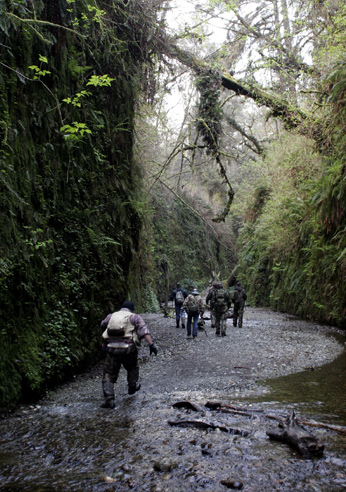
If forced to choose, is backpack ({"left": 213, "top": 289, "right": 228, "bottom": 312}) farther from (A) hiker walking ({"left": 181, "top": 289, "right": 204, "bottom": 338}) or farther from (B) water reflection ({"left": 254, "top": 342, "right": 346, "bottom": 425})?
(B) water reflection ({"left": 254, "top": 342, "right": 346, "bottom": 425})

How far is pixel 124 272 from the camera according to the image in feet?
33.7

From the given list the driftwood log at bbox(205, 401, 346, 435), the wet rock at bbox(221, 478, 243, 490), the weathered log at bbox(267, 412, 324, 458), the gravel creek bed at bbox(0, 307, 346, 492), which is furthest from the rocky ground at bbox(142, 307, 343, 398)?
the wet rock at bbox(221, 478, 243, 490)

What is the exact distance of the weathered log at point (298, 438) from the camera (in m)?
3.37

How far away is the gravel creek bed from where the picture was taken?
3117 millimetres

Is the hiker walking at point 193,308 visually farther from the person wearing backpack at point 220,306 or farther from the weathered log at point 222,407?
the weathered log at point 222,407

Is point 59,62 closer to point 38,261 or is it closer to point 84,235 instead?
point 84,235

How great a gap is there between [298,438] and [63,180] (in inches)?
251

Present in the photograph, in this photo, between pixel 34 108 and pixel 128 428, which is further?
pixel 34 108

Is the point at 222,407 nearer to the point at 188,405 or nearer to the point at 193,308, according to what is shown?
the point at 188,405

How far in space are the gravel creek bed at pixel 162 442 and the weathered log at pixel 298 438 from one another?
2.6 inches

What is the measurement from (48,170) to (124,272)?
4030mm

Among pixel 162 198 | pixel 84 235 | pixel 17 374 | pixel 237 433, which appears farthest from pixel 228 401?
pixel 162 198

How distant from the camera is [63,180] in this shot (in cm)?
762

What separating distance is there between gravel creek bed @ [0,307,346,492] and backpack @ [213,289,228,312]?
4.18 m
